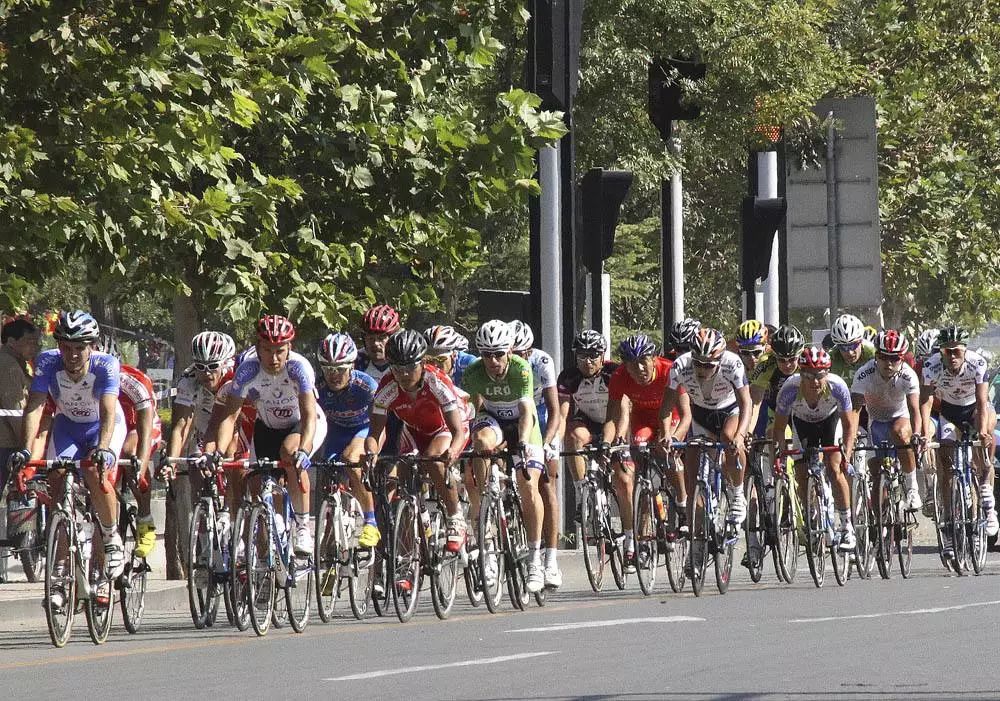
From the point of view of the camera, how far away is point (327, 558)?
14820 millimetres

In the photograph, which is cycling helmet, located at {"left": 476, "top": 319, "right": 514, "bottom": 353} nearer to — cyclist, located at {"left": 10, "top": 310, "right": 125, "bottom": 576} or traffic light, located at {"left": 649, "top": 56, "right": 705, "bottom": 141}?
cyclist, located at {"left": 10, "top": 310, "right": 125, "bottom": 576}

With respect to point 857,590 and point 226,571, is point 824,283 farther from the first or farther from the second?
point 226,571

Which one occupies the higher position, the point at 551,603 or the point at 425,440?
the point at 425,440

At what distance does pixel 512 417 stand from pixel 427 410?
95cm

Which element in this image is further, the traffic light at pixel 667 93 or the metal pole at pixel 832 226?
the metal pole at pixel 832 226

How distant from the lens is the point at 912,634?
41.9ft

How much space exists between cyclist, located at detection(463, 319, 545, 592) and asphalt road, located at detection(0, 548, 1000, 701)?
0.58 m

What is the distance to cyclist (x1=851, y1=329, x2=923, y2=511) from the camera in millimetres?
18500

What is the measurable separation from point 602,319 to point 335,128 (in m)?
5.14

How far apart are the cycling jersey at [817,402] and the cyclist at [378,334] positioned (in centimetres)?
300

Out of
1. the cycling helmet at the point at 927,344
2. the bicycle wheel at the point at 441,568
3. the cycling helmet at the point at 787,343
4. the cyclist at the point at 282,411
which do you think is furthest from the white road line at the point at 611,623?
the cycling helmet at the point at 927,344

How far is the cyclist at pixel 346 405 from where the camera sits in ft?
50.5

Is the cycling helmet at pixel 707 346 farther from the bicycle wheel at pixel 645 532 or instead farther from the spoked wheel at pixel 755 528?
the spoked wheel at pixel 755 528

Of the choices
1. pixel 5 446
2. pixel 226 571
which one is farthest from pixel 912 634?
pixel 5 446
